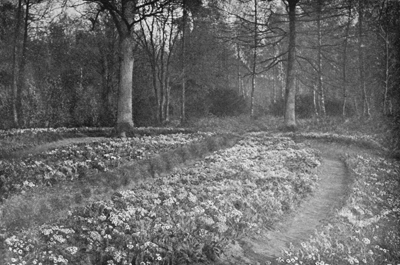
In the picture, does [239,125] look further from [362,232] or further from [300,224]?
[362,232]

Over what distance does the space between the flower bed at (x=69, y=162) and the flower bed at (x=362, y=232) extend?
18.7 feet

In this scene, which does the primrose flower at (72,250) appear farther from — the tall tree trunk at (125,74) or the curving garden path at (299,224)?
the tall tree trunk at (125,74)

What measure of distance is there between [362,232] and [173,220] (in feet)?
11.4

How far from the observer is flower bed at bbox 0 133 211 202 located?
8.43 metres

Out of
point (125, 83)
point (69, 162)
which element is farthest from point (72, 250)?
point (125, 83)

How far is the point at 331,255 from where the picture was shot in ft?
20.1

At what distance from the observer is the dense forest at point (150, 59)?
17953 millimetres

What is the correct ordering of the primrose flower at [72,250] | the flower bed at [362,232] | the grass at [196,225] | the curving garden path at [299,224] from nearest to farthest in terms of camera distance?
1. the primrose flower at [72,250]
2. the grass at [196,225]
3. the flower bed at [362,232]
4. the curving garden path at [299,224]

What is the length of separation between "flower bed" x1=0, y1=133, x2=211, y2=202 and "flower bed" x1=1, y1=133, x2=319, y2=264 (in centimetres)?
193

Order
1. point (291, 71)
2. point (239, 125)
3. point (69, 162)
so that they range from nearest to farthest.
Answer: point (69, 162) → point (291, 71) → point (239, 125)

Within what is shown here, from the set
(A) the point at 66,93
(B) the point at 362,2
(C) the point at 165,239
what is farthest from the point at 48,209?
(A) the point at 66,93

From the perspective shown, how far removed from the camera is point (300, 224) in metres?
7.82

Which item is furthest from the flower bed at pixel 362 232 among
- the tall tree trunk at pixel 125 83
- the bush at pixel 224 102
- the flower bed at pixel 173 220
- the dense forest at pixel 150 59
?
the bush at pixel 224 102

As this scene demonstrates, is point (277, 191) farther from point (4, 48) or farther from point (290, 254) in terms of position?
point (4, 48)
